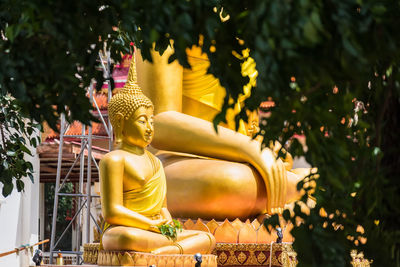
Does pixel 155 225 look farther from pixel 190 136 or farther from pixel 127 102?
pixel 190 136

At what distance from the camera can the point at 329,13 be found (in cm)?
212

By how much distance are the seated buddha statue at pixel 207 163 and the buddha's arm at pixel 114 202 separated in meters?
1.02

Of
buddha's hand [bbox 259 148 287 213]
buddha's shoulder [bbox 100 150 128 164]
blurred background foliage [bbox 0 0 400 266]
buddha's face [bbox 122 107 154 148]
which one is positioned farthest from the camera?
buddha's hand [bbox 259 148 287 213]

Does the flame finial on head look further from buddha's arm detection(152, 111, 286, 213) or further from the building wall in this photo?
the building wall

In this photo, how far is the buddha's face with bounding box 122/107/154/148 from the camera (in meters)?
5.24

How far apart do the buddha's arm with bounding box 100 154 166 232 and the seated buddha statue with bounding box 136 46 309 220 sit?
102cm

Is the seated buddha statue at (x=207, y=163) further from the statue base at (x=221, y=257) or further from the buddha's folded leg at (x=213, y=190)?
the statue base at (x=221, y=257)

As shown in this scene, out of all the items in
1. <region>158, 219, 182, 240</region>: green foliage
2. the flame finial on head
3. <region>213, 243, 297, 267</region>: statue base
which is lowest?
<region>213, 243, 297, 267</region>: statue base

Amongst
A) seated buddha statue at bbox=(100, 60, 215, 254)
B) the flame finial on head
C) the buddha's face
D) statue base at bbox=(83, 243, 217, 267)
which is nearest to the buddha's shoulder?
seated buddha statue at bbox=(100, 60, 215, 254)

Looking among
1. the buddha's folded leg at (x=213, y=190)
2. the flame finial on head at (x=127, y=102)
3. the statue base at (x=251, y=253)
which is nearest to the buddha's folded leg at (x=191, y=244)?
the statue base at (x=251, y=253)

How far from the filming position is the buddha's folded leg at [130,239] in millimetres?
4824

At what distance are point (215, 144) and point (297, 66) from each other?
4209mm

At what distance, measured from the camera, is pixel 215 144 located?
6141 mm

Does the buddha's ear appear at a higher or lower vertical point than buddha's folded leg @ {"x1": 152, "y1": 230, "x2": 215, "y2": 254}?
higher
